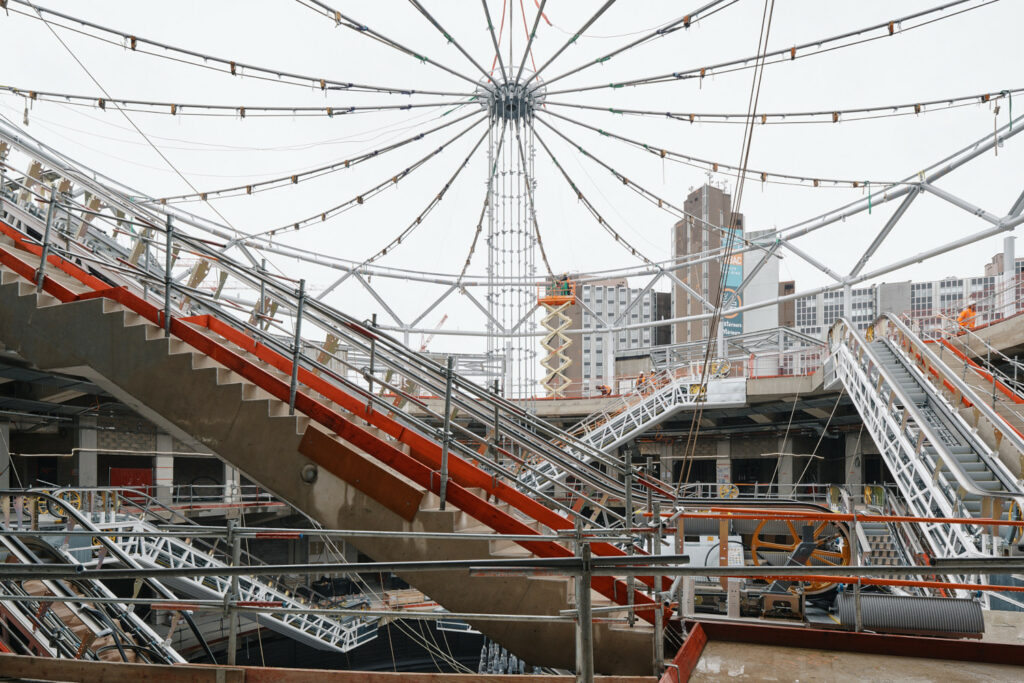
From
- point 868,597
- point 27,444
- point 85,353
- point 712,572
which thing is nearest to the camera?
point 712,572

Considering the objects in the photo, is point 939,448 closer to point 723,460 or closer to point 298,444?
point 298,444

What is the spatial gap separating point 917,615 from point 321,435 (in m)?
5.17

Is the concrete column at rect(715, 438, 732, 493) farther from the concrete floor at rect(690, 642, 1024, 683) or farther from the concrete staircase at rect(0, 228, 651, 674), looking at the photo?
the concrete floor at rect(690, 642, 1024, 683)

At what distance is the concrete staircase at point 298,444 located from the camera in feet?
18.6

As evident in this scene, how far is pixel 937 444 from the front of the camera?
998 cm

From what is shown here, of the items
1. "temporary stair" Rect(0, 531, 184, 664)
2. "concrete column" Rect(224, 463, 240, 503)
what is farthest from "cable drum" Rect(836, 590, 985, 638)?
"concrete column" Rect(224, 463, 240, 503)

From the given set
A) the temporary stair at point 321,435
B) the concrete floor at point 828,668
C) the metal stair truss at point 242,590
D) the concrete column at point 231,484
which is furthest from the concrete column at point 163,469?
the concrete floor at point 828,668

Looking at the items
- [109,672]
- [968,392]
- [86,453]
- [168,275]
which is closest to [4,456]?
[86,453]

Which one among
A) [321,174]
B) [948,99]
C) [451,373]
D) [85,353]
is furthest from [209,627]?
[948,99]

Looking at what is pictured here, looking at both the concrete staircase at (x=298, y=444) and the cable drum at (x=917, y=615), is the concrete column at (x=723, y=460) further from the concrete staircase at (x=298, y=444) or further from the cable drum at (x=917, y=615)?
the cable drum at (x=917, y=615)

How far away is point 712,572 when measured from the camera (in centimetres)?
269

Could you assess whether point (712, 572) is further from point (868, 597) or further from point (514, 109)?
point (514, 109)

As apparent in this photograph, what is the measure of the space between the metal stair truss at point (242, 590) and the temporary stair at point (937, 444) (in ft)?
35.1

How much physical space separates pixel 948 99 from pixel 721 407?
13.8 metres
